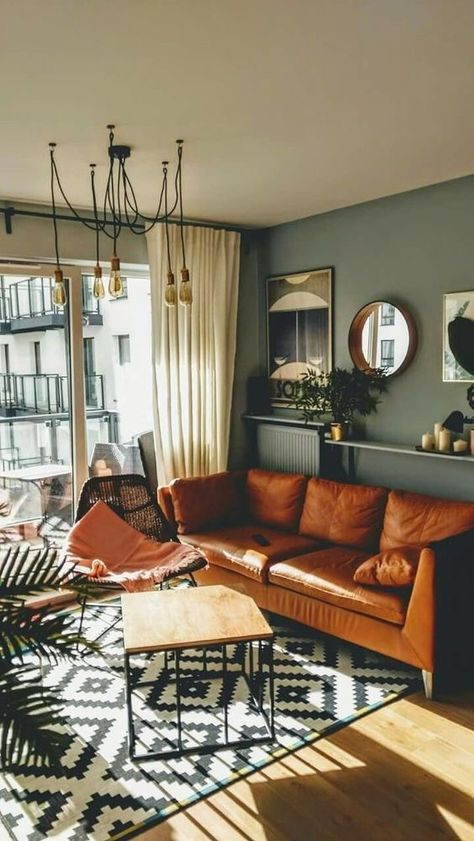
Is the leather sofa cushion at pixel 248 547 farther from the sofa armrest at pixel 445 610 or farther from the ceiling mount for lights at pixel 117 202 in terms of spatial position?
the ceiling mount for lights at pixel 117 202

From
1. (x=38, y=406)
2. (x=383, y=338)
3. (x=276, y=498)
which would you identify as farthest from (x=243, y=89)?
(x=276, y=498)

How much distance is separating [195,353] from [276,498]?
1.23 m

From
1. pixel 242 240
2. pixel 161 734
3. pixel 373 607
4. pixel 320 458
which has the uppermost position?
pixel 242 240

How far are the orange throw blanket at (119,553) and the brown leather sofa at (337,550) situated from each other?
35 cm

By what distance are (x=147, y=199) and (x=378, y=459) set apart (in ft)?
7.39

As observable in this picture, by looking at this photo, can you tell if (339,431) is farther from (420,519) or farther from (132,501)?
(132,501)

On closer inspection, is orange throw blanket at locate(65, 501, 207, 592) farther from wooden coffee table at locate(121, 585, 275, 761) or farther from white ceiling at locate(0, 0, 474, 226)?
white ceiling at locate(0, 0, 474, 226)

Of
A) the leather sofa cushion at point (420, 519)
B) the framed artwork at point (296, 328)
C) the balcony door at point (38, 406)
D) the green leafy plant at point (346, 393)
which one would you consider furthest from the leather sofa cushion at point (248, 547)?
the framed artwork at point (296, 328)

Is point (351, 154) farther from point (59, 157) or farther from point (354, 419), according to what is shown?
point (354, 419)

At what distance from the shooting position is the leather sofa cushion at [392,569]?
129 inches

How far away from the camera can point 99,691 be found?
131 inches

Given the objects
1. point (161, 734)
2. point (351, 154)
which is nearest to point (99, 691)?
point (161, 734)

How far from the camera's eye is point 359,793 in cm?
257

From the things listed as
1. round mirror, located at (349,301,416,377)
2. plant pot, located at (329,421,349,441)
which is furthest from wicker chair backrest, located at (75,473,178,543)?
round mirror, located at (349,301,416,377)
